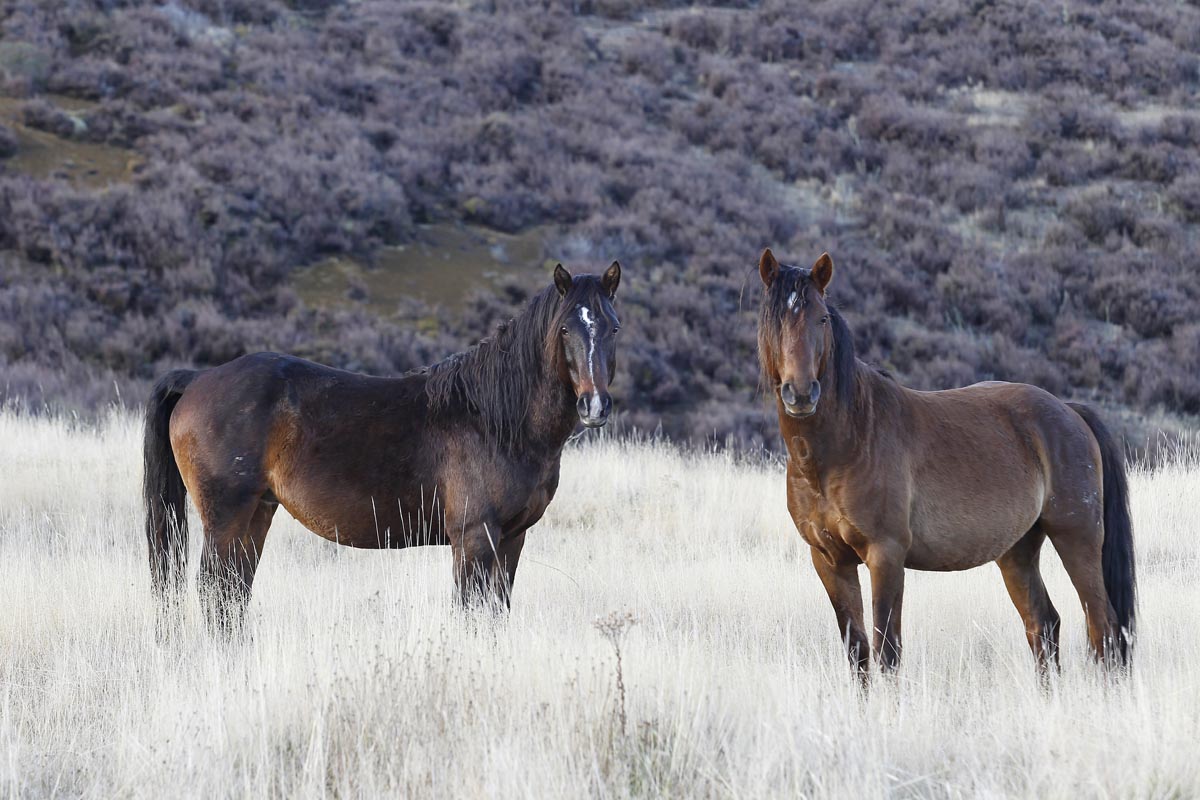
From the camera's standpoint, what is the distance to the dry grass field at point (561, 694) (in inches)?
145

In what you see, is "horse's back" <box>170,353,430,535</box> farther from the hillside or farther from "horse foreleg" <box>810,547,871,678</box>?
the hillside

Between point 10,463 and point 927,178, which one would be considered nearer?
point 10,463

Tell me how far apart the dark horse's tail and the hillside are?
27.0 ft

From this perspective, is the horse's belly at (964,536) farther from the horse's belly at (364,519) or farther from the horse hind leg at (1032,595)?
the horse's belly at (364,519)

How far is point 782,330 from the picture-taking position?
468 centimetres

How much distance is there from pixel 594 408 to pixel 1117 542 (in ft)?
8.82

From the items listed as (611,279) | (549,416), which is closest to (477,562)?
(549,416)

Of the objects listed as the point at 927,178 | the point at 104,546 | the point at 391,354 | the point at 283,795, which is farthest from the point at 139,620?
the point at 927,178

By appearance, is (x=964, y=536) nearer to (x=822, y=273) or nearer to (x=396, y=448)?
(x=822, y=273)

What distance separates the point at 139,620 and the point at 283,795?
282 cm

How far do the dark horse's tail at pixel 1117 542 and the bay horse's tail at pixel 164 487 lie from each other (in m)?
4.74

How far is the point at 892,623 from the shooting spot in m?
4.77

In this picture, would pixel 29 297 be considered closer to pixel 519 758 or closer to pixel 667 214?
pixel 667 214

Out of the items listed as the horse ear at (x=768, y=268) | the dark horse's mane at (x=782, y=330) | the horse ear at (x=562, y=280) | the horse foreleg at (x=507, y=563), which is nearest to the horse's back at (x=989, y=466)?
the dark horse's mane at (x=782, y=330)
